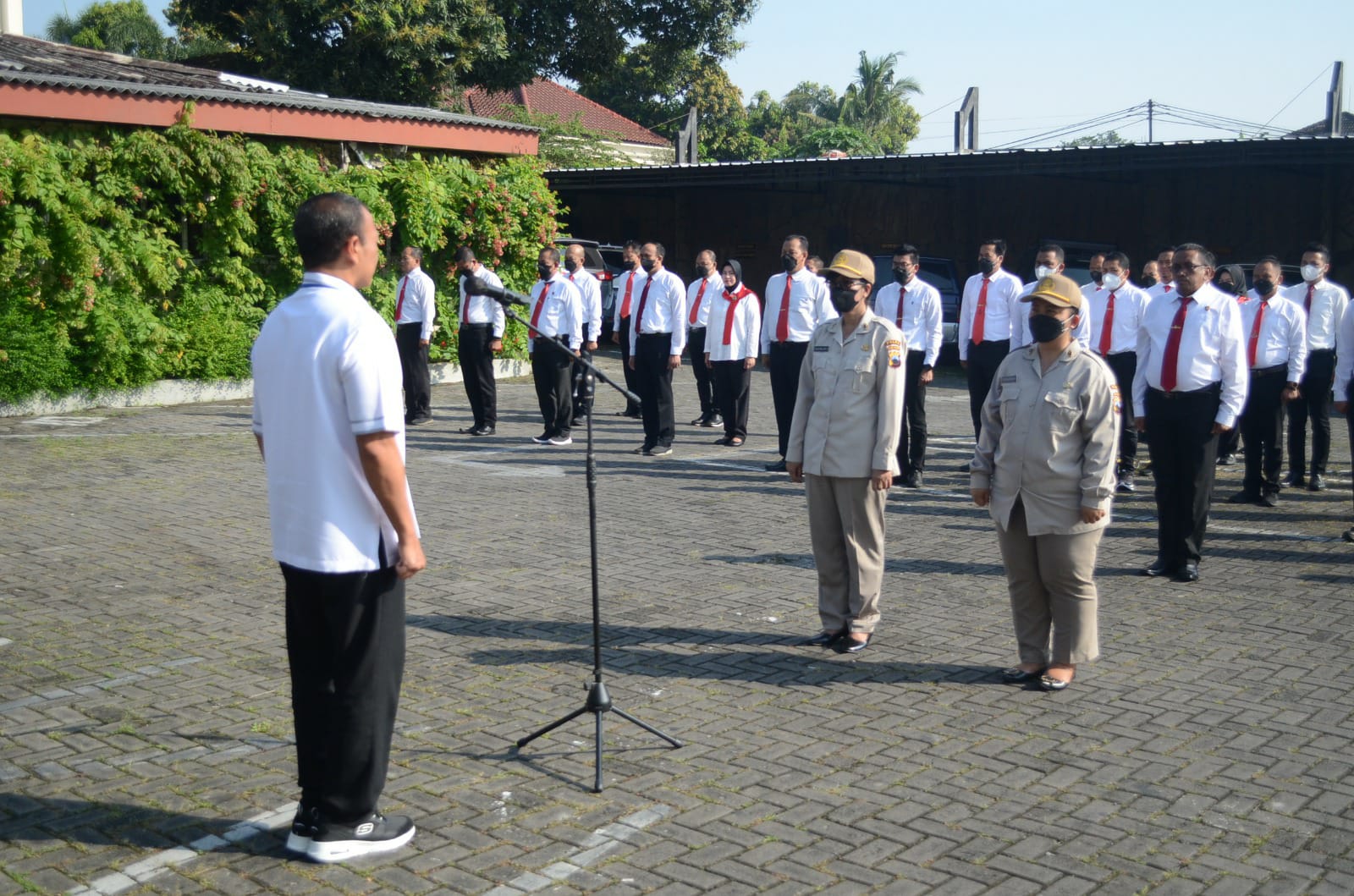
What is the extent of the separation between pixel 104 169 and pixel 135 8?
162ft

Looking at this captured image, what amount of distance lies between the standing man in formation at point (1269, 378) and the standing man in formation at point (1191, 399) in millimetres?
3025

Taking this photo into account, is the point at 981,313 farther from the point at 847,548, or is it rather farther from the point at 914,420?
the point at 847,548

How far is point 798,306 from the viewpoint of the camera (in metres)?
12.7

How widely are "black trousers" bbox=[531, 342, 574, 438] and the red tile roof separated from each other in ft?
128

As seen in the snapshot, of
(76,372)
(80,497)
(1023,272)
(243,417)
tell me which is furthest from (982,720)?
(1023,272)

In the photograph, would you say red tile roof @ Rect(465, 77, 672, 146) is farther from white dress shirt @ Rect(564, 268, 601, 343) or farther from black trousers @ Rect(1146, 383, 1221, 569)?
black trousers @ Rect(1146, 383, 1221, 569)

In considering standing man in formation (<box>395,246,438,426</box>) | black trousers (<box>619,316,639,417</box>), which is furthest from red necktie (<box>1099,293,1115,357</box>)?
standing man in formation (<box>395,246,438,426</box>)

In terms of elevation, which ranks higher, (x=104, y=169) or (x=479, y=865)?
(x=104, y=169)

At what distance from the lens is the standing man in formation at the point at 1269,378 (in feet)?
37.2

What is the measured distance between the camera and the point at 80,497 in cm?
1084

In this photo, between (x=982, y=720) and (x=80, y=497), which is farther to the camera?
(x=80, y=497)

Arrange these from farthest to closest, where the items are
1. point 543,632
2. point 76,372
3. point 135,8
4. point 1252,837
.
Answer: point 135,8, point 76,372, point 543,632, point 1252,837

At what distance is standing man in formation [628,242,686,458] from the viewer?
13.9m

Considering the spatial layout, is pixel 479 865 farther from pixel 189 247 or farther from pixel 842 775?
pixel 189 247
